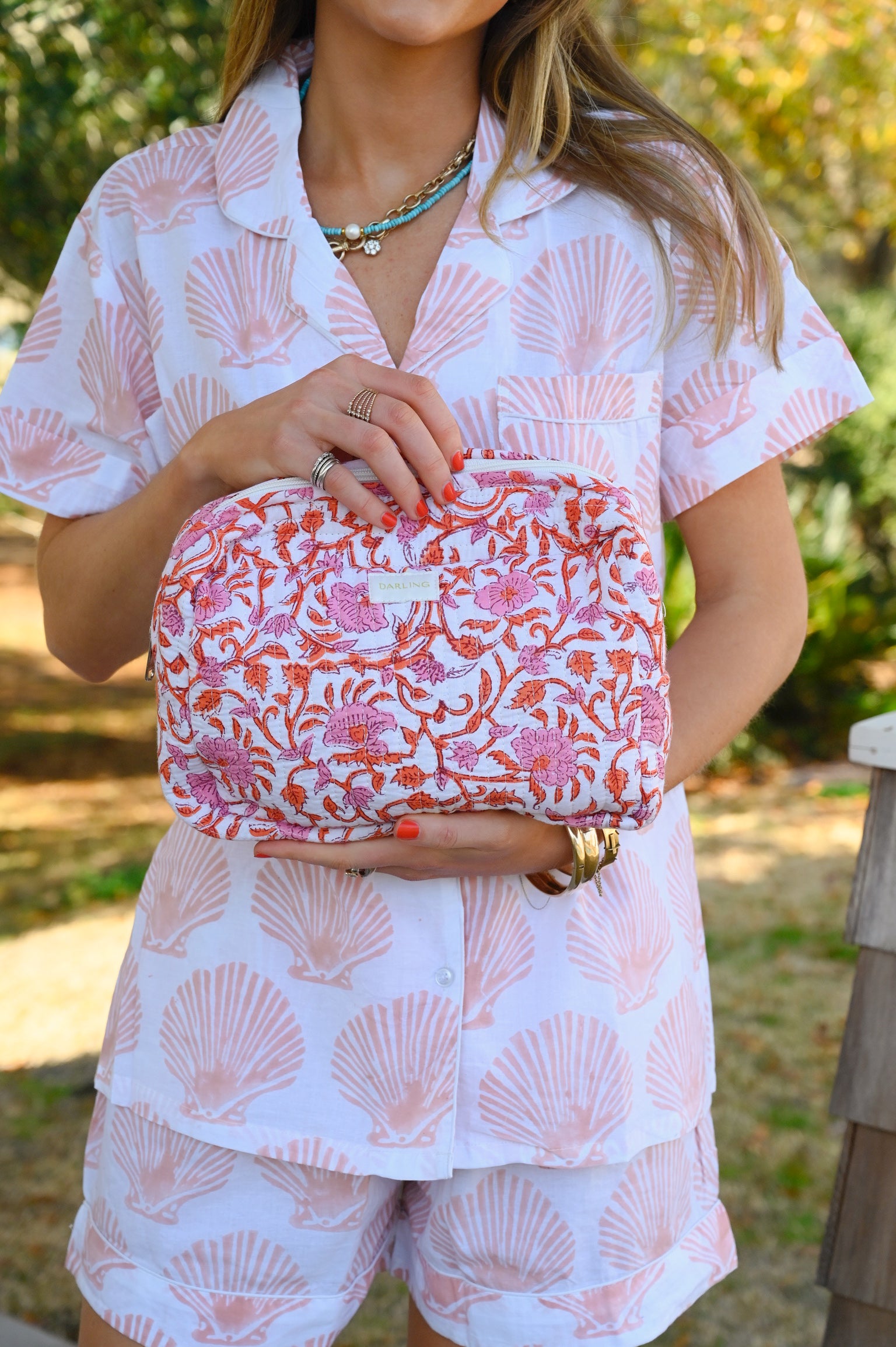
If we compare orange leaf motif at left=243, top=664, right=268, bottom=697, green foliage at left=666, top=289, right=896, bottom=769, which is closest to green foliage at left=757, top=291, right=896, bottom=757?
green foliage at left=666, top=289, right=896, bottom=769

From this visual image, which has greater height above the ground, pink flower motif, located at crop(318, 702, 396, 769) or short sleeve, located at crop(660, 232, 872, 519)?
short sleeve, located at crop(660, 232, 872, 519)

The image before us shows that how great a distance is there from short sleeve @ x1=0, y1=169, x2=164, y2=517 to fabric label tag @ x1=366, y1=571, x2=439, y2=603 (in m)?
0.44

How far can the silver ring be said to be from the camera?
1.15 metres

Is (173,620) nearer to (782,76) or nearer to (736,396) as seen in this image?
(736,396)

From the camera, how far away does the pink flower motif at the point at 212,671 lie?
1138 millimetres

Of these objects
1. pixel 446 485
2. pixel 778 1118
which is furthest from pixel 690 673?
pixel 778 1118

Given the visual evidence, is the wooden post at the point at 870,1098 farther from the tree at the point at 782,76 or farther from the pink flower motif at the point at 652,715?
the tree at the point at 782,76

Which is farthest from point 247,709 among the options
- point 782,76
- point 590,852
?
point 782,76

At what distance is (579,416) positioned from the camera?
1292 millimetres

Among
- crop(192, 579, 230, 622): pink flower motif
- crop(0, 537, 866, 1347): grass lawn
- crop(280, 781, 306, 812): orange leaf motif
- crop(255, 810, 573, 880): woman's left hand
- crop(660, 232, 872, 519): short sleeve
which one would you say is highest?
crop(660, 232, 872, 519): short sleeve

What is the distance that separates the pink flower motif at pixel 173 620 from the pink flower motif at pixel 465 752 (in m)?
0.27

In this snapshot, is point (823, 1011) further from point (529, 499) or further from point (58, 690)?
point (58, 690)

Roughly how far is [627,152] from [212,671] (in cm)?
72

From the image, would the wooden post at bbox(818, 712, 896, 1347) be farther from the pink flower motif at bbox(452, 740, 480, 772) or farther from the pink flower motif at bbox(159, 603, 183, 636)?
the pink flower motif at bbox(159, 603, 183, 636)
